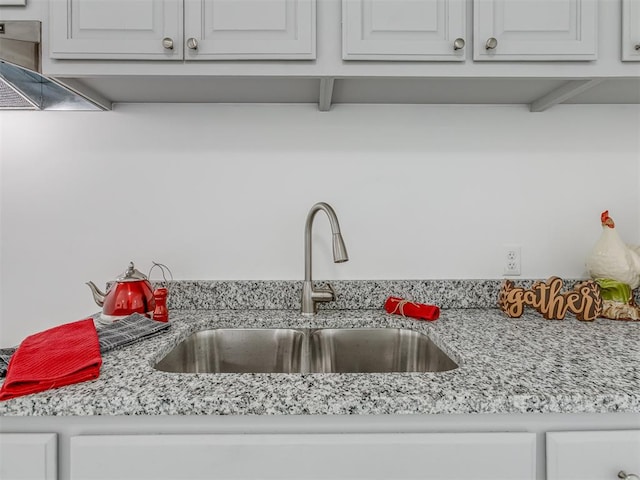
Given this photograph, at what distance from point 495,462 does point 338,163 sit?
3.25 ft

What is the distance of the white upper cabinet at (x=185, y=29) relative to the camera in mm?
1037

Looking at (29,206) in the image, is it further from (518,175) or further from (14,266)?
(518,175)

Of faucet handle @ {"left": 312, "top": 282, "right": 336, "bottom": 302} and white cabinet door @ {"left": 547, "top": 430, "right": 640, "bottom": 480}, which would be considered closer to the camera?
white cabinet door @ {"left": 547, "top": 430, "right": 640, "bottom": 480}

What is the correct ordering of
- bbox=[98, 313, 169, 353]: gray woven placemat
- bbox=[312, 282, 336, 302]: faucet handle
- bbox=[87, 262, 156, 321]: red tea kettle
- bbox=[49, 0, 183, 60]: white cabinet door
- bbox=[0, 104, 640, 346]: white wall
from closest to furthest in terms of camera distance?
bbox=[98, 313, 169, 353]: gray woven placemat < bbox=[49, 0, 183, 60]: white cabinet door < bbox=[87, 262, 156, 321]: red tea kettle < bbox=[312, 282, 336, 302]: faucet handle < bbox=[0, 104, 640, 346]: white wall

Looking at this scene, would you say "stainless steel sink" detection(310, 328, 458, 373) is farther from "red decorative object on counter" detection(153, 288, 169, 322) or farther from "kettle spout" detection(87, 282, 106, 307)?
"kettle spout" detection(87, 282, 106, 307)

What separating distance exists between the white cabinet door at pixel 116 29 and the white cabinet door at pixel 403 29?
1.49 ft

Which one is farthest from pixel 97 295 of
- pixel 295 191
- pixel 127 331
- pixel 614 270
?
pixel 614 270

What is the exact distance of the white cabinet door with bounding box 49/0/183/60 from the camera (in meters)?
1.04

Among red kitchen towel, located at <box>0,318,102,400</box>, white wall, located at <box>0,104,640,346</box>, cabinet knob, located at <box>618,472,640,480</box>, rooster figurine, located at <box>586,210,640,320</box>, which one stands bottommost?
cabinet knob, located at <box>618,472,640,480</box>

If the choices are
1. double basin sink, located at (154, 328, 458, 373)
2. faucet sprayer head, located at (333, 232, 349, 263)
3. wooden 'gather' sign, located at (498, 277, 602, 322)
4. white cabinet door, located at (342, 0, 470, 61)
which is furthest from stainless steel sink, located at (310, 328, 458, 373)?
white cabinet door, located at (342, 0, 470, 61)

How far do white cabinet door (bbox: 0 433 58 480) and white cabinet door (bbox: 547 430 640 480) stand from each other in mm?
875

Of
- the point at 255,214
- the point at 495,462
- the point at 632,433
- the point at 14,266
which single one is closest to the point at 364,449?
the point at 495,462

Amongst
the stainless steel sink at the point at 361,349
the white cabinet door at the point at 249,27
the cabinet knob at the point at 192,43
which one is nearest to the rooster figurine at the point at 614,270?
the stainless steel sink at the point at 361,349

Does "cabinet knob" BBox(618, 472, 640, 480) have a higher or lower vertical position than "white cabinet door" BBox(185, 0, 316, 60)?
lower
